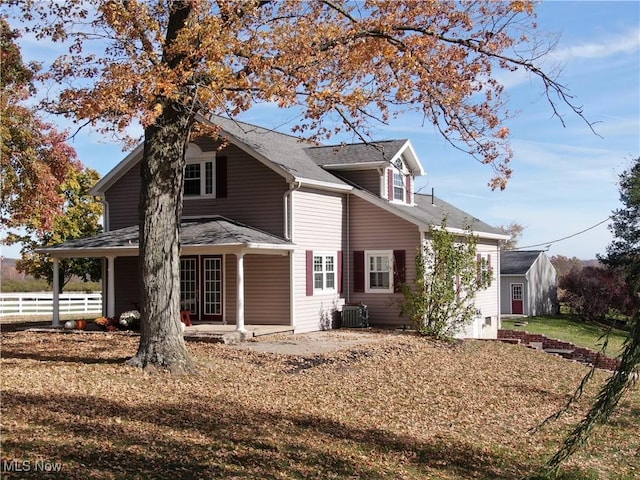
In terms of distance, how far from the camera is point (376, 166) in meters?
22.7

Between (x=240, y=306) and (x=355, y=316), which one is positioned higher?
(x=240, y=306)

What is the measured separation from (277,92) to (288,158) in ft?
32.5

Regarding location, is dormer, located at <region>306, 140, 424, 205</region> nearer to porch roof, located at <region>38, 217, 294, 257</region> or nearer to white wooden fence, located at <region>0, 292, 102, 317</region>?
porch roof, located at <region>38, 217, 294, 257</region>

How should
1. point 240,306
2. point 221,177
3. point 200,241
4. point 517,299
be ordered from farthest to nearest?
point 517,299
point 221,177
point 200,241
point 240,306

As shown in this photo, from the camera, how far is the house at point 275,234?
64.5 feet

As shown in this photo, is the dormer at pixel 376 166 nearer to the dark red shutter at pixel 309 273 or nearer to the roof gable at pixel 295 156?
the roof gable at pixel 295 156

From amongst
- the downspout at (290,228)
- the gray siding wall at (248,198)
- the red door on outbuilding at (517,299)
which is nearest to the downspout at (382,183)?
the downspout at (290,228)

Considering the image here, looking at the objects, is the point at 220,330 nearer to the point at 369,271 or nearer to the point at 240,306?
the point at 240,306

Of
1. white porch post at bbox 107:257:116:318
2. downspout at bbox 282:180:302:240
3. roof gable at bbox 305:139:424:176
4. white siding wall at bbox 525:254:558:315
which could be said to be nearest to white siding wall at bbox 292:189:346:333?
downspout at bbox 282:180:302:240

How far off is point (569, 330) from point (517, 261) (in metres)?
9.03

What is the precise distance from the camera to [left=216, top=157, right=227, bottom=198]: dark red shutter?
20.9 m

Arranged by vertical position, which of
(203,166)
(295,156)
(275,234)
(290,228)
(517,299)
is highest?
(295,156)

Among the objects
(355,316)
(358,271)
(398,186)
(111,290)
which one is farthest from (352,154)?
(111,290)

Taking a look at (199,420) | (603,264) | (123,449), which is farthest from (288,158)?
(603,264)
